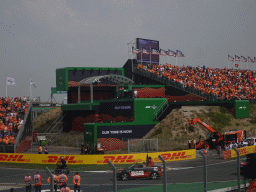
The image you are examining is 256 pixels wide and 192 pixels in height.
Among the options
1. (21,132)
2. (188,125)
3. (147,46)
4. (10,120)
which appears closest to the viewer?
(21,132)

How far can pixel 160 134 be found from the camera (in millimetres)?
44625

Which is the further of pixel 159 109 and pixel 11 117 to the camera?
pixel 159 109

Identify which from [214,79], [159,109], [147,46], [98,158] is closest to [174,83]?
[214,79]

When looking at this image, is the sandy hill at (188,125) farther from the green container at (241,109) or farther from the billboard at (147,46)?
the billboard at (147,46)

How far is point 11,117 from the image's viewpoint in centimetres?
4478

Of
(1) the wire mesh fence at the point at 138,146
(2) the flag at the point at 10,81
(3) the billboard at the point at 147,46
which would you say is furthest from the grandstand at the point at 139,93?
(2) the flag at the point at 10,81

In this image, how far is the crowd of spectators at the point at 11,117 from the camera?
1645 inches

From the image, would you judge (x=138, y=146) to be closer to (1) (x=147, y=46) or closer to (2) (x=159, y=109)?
(2) (x=159, y=109)

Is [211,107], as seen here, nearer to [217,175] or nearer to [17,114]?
[17,114]

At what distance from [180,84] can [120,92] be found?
8.58 metres

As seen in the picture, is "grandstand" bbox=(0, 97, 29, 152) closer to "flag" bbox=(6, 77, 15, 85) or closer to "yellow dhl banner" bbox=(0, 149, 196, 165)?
"yellow dhl banner" bbox=(0, 149, 196, 165)

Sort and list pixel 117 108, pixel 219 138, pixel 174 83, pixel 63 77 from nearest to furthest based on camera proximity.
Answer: pixel 219 138
pixel 117 108
pixel 63 77
pixel 174 83

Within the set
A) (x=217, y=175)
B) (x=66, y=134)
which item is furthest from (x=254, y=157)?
(x=66, y=134)

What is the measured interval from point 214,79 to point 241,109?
44.7 feet
